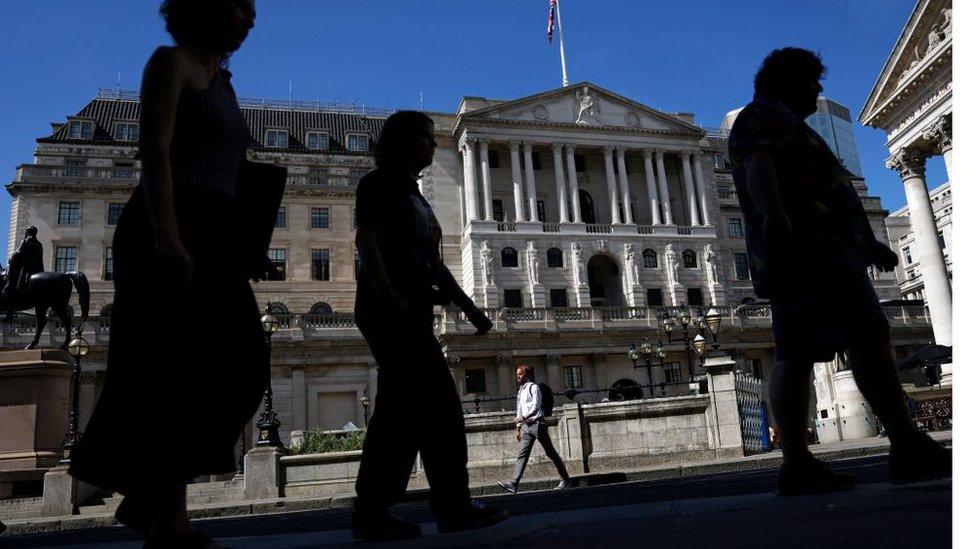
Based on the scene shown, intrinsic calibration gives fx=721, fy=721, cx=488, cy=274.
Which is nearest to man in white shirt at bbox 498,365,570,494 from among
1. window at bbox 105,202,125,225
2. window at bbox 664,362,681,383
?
window at bbox 664,362,681,383

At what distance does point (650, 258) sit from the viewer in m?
49.9

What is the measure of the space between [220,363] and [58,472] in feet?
40.4

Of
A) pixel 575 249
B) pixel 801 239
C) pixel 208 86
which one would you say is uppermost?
pixel 575 249

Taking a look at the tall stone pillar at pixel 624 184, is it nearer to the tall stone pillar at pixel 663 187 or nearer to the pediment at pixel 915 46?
the tall stone pillar at pixel 663 187

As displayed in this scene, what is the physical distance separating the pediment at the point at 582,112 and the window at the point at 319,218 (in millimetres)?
11881

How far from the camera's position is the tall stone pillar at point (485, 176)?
4881cm

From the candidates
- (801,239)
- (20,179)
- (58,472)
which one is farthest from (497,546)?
(20,179)

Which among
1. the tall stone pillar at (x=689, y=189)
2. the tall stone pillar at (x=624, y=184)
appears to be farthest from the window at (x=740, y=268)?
the tall stone pillar at (x=624, y=184)

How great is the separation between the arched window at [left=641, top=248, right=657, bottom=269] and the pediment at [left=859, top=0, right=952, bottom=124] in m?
20.6

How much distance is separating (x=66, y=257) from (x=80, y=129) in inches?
454

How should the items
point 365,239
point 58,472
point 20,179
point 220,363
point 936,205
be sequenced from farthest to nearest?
1. point 936,205
2. point 20,179
3. point 58,472
4. point 365,239
5. point 220,363

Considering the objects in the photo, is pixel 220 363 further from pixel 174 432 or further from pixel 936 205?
pixel 936 205

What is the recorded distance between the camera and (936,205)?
67.6 metres

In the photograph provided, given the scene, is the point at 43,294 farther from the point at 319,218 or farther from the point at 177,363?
the point at 319,218
